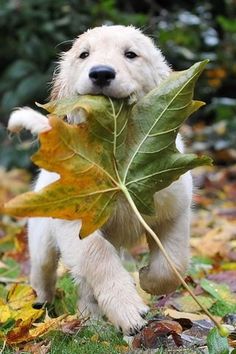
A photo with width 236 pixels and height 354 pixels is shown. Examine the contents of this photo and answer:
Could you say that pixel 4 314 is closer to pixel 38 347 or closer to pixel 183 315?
pixel 38 347

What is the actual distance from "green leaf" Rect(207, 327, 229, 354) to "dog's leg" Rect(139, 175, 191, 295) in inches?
25.2

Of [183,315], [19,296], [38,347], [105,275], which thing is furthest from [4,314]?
[183,315]

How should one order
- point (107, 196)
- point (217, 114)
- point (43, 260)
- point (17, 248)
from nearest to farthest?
point (107, 196), point (43, 260), point (17, 248), point (217, 114)

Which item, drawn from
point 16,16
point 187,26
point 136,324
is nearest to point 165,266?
point 136,324

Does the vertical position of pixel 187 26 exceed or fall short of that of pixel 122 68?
it falls short

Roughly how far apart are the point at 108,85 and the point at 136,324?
867mm

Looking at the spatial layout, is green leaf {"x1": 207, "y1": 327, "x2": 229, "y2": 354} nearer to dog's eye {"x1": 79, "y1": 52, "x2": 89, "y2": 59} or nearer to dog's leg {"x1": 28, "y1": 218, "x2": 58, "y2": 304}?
dog's eye {"x1": 79, "y1": 52, "x2": 89, "y2": 59}

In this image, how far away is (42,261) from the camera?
13.8ft

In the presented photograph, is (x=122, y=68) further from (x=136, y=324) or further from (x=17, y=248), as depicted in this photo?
(x=17, y=248)

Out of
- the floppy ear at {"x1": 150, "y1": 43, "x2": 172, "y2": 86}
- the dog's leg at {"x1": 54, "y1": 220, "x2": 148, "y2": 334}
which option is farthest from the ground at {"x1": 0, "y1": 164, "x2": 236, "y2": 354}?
the floppy ear at {"x1": 150, "y1": 43, "x2": 172, "y2": 86}

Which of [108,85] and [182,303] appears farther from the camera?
[182,303]

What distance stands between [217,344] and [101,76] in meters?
1.05

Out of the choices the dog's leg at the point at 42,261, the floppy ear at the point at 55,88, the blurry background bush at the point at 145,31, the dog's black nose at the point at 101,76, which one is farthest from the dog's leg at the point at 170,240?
the blurry background bush at the point at 145,31

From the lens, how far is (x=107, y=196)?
2773 mm
